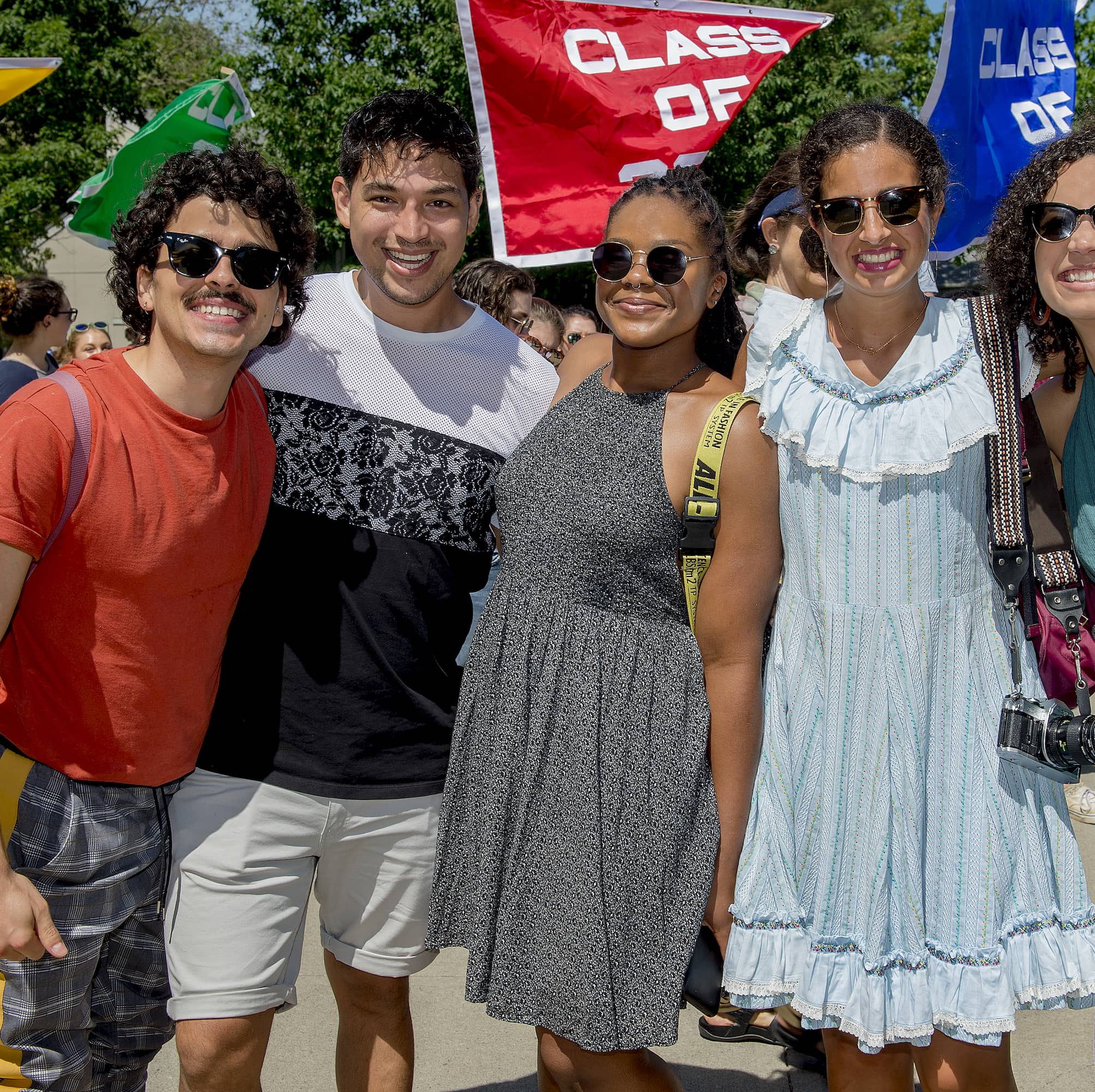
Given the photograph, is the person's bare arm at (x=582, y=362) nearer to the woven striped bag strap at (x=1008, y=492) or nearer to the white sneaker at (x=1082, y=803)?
the woven striped bag strap at (x=1008, y=492)

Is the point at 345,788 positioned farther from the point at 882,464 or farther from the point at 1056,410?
the point at 1056,410

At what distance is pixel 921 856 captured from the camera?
92.3 inches

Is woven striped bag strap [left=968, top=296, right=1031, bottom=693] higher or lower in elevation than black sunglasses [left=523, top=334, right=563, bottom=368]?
lower

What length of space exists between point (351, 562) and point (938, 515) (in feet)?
4.16

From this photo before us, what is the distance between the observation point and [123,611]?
2.39 m

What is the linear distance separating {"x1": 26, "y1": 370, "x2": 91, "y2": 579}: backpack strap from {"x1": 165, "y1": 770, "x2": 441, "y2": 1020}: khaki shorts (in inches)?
26.3

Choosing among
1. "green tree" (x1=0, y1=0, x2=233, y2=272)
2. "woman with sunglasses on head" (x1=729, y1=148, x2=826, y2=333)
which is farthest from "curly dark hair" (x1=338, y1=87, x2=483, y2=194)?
"green tree" (x1=0, y1=0, x2=233, y2=272)

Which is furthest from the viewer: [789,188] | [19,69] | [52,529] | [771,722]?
[19,69]

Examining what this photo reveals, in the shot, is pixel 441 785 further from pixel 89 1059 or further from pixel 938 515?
pixel 938 515

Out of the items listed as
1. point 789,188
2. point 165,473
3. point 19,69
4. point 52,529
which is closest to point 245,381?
point 165,473

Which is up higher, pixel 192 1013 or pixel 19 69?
pixel 19 69

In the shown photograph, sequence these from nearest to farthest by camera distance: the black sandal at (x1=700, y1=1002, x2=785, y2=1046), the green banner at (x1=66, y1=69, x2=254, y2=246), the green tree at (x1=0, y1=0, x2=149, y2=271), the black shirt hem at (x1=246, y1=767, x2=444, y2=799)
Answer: the black shirt hem at (x1=246, y1=767, x2=444, y2=799), the black sandal at (x1=700, y1=1002, x2=785, y2=1046), the green banner at (x1=66, y1=69, x2=254, y2=246), the green tree at (x1=0, y1=0, x2=149, y2=271)

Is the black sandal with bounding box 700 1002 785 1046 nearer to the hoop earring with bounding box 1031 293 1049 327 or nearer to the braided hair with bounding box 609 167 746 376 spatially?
the braided hair with bounding box 609 167 746 376

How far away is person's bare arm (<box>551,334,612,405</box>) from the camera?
2820mm
